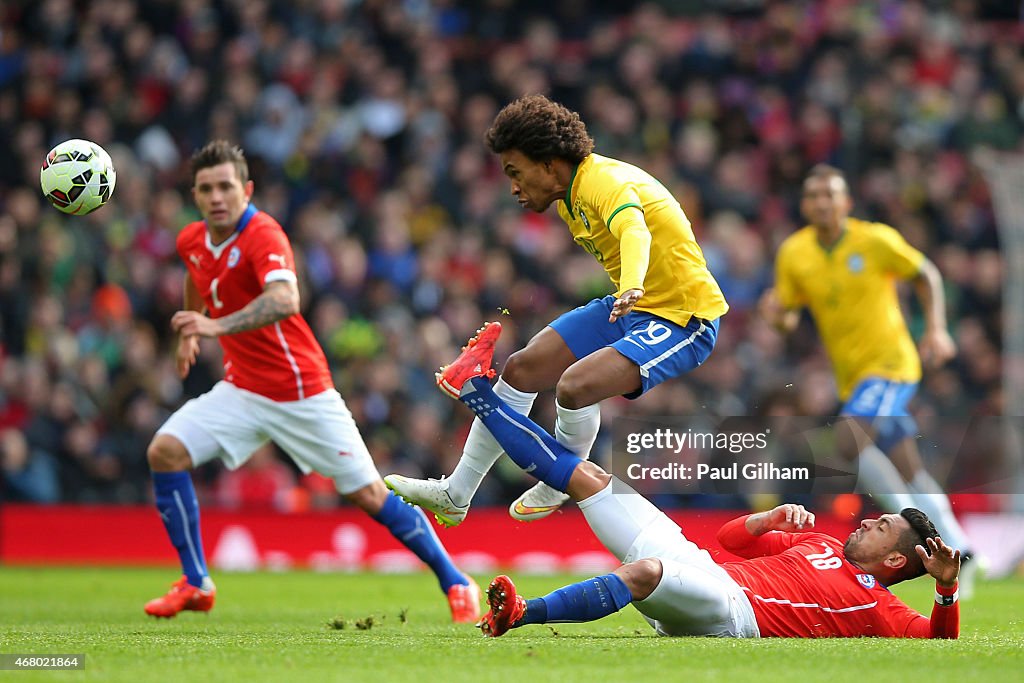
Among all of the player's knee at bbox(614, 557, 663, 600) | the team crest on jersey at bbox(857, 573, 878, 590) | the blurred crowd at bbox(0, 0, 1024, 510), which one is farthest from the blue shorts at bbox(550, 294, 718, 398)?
the blurred crowd at bbox(0, 0, 1024, 510)

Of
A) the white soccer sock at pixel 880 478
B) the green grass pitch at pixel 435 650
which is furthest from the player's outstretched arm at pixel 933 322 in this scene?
the green grass pitch at pixel 435 650

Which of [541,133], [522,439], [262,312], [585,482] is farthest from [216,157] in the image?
[585,482]

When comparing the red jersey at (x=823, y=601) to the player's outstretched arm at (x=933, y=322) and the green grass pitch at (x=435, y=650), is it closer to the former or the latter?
the green grass pitch at (x=435, y=650)

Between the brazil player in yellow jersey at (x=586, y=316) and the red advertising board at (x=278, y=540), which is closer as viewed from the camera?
the brazil player in yellow jersey at (x=586, y=316)

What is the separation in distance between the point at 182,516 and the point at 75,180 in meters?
1.99

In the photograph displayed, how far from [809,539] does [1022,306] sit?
274 inches

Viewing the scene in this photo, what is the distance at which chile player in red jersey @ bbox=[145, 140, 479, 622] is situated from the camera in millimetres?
8023

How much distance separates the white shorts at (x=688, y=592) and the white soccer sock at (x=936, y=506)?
3618mm

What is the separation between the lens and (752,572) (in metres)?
6.12

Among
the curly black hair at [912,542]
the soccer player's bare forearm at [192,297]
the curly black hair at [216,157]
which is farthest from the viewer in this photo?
the soccer player's bare forearm at [192,297]

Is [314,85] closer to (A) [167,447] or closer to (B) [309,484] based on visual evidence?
(B) [309,484]

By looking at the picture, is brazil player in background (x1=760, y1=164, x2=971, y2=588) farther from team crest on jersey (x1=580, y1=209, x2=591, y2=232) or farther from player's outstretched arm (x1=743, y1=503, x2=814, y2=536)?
team crest on jersey (x1=580, y1=209, x2=591, y2=232)

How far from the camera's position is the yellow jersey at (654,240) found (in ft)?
22.1

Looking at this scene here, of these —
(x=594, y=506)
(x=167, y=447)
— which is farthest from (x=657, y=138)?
(x=594, y=506)
